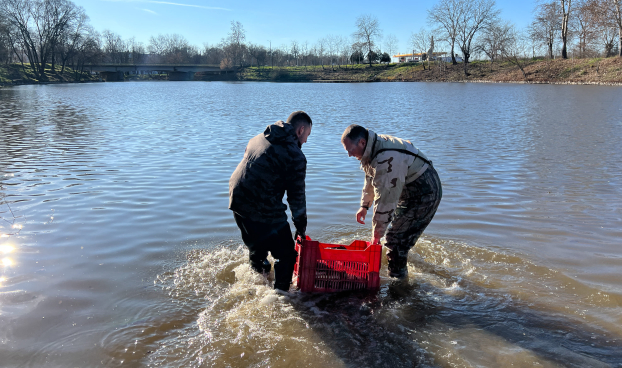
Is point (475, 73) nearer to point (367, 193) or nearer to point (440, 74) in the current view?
point (440, 74)

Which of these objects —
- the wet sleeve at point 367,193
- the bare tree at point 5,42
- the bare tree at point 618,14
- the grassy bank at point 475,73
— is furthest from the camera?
the bare tree at point 5,42

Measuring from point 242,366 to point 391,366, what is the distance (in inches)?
47.9

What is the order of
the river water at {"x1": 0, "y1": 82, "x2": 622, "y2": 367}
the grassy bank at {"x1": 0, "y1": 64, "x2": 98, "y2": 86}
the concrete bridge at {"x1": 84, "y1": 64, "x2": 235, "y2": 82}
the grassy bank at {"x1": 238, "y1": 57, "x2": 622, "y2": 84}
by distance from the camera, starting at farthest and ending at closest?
the concrete bridge at {"x1": 84, "y1": 64, "x2": 235, "y2": 82} → the grassy bank at {"x1": 0, "y1": 64, "x2": 98, "y2": 86} → the grassy bank at {"x1": 238, "y1": 57, "x2": 622, "y2": 84} → the river water at {"x1": 0, "y1": 82, "x2": 622, "y2": 367}

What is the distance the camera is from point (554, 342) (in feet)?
12.1

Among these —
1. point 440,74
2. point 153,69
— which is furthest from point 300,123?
point 153,69

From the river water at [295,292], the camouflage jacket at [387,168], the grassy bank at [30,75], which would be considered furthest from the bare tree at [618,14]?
the grassy bank at [30,75]

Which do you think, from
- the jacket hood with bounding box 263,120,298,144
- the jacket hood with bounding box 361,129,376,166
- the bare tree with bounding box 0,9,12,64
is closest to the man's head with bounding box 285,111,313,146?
the jacket hood with bounding box 263,120,298,144

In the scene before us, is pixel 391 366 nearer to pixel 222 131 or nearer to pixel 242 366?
pixel 242 366

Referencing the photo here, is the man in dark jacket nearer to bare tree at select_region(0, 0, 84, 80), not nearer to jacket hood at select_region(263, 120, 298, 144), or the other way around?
jacket hood at select_region(263, 120, 298, 144)

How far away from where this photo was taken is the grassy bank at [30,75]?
211 feet

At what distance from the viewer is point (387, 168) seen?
4121mm

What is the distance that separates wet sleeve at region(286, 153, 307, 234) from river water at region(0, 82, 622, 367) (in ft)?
3.06

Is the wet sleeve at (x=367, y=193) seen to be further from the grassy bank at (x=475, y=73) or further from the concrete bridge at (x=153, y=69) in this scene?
the concrete bridge at (x=153, y=69)

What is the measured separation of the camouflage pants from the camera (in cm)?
448
